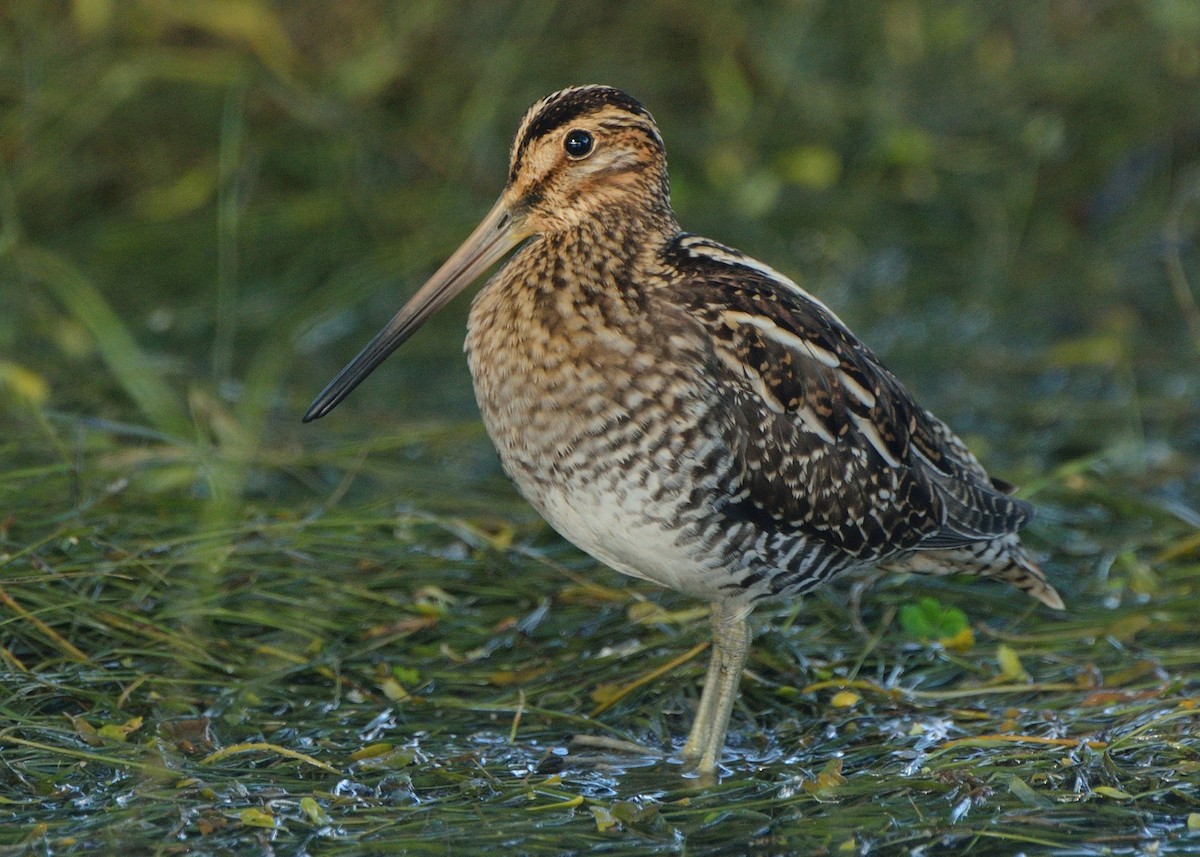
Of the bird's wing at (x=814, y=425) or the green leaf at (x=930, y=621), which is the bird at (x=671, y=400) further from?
the green leaf at (x=930, y=621)

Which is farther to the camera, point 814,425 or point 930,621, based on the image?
point 930,621

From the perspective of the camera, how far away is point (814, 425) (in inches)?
153

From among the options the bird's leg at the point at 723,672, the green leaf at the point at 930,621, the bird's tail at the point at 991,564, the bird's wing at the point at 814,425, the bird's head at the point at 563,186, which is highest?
the bird's head at the point at 563,186

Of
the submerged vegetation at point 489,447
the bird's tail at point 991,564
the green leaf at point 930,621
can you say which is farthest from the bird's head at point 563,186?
the green leaf at point 930,621

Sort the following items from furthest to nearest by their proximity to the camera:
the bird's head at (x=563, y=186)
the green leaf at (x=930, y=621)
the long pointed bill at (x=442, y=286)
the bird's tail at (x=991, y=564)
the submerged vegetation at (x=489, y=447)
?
the green leaf at (x=930, y=621), the bird's tail at (x=991, y=564), the long pointed bill at (x=442, y=286), the bird's head at (x=563, y=186), the submerged vegetation at (x=489, y=447)

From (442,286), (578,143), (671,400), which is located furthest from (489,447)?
(671,400)

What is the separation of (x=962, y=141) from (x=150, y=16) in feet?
11.6

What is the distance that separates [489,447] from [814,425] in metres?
1.85

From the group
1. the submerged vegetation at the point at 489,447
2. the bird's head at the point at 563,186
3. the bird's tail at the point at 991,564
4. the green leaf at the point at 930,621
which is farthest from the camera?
the green leaf at the point at 930,621

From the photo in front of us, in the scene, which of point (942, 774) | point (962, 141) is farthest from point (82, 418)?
point (962, 141)

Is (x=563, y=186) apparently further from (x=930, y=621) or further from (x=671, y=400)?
(x=930, y=621)

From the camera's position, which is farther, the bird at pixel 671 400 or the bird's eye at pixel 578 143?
the bird's eye at pixel 578 143

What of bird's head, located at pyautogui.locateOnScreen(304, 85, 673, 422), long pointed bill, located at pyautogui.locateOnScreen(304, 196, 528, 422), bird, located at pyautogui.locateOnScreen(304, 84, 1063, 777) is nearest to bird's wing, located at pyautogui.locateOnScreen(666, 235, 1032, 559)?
bird, located at pyautogui.locateOnScreen(304, 84, 1063, 777)

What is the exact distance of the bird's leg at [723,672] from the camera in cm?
399
